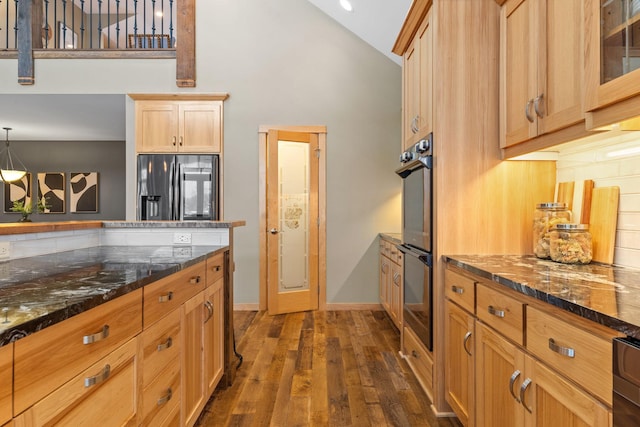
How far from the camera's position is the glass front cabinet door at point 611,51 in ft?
3.62

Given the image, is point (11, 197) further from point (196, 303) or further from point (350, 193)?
point (196, 303)

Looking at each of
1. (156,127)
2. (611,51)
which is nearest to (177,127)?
(156,127)

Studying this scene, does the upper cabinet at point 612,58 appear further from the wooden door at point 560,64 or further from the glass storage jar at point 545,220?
the glass storage jar at point 545,220

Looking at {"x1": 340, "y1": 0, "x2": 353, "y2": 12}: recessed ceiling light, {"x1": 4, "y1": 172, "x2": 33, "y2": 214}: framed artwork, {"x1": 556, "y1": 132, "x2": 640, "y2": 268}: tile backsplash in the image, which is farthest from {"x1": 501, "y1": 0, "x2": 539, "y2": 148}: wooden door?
{"x1": 4, "y1": 172, "x2": 33, "y2": 214}: framed artwork

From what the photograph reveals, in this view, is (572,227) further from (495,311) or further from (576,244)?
(495,311)

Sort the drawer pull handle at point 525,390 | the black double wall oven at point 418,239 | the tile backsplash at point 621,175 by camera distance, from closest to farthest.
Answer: the drawer pull handle at point 525,390 < the tile backsplash at point 621,175 < the black double wall oven at point 418,239

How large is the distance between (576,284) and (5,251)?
229 centimetres

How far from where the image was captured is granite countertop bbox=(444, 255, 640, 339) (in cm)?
89

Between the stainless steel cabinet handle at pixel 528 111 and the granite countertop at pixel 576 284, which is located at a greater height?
the stainless steel cabinet handle at pixel 528 111

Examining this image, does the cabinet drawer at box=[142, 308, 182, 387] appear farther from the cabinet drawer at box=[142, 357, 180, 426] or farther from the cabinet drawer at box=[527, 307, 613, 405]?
the cabinet drawer at box=[527, 307, 613, 405]

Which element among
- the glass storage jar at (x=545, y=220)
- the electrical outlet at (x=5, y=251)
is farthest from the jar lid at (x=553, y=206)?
the electrical outlet at (x=5, y=251)

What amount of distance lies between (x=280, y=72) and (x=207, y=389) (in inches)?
138

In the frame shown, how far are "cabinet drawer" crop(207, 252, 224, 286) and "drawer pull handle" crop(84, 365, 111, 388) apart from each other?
40.0 inches

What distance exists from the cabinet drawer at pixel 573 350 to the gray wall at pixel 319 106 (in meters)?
3.07
